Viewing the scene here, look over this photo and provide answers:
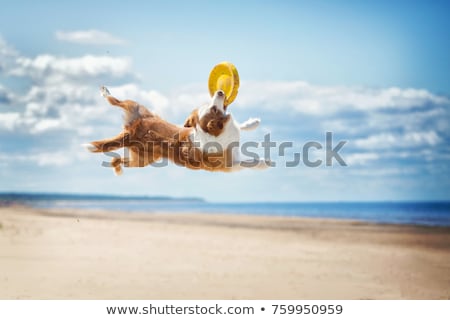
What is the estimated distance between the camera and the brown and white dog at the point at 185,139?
5.64 ft

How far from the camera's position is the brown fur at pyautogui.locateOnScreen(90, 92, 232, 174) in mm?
1728

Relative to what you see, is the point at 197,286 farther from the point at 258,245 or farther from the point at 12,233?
the point at 12,233

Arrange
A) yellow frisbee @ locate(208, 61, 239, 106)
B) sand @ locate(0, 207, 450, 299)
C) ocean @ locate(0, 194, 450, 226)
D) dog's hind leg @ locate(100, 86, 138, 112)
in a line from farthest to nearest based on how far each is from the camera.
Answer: ocean @ locate(0, 194, 450, 226) < sand @ locate(0, 207, 450, 299) < dog's hind leg @ locate(100, 86, 138, 112) < yellow frisbee @ locate(208, 61, 239, 106)

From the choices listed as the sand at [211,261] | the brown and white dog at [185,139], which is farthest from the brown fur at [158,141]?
the sand at [211,261]

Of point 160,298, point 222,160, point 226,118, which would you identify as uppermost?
point 226,118

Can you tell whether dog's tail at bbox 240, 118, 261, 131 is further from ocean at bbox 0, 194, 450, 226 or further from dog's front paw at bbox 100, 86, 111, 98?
ocean at bbox 0, 194, 450, 226

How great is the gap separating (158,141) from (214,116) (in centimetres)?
20

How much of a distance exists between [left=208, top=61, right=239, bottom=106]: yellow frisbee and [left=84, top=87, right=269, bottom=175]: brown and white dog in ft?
0.11

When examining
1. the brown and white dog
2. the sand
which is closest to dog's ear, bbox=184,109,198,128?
the brown and white dog

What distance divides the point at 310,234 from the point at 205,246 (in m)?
1.36

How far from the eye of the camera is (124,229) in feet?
18.6

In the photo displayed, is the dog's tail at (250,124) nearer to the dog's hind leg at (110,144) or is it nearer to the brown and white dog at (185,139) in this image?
the brown and white dog at (185,139)
